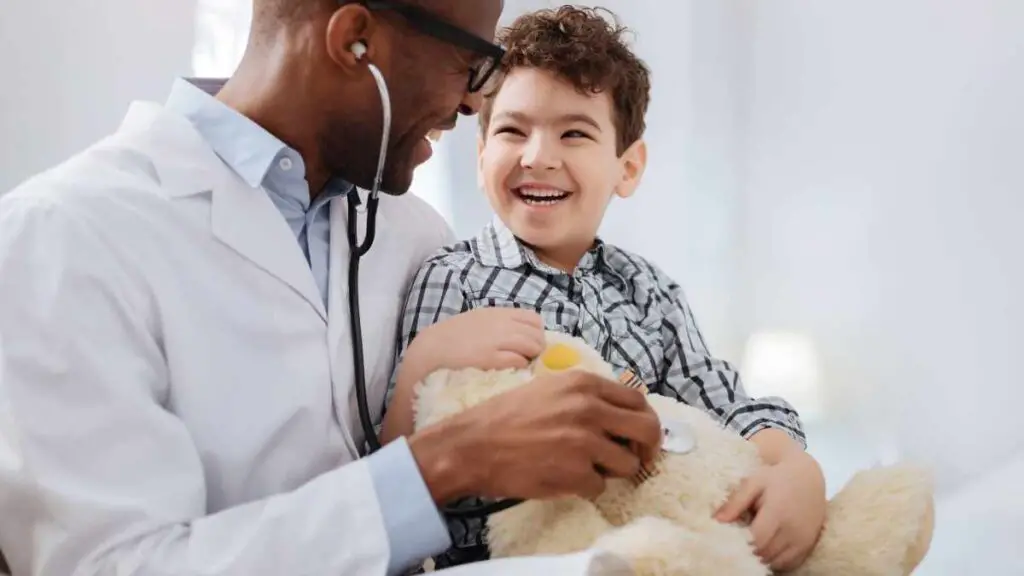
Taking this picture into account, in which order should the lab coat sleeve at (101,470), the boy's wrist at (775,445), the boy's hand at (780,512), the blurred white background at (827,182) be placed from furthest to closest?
the blurred white background at (827,182), the boy's wrist at (775,445), the boy's hand at (780,512), the lab coat sleeve at (101,470)

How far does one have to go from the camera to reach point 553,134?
1.38 meters

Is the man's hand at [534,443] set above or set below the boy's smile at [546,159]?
below

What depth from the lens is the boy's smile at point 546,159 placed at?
1.37m

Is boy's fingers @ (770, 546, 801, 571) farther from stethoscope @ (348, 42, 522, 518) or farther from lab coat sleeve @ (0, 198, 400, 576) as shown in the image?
lab coat sleeve @ (0, 198, 400, 576)

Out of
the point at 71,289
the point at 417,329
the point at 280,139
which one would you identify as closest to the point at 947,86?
the point at 417,329

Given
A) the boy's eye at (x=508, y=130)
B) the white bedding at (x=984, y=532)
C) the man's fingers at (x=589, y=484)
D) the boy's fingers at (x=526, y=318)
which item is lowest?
the white bedding at (x=984, y=532)

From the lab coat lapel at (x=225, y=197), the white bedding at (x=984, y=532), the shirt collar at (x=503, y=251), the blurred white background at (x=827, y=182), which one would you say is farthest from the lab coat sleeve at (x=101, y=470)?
the white bedding at (x=984, y=532)

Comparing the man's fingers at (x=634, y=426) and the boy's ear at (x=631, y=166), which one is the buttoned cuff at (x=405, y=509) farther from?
the boy's ear at (x=631, y=166)

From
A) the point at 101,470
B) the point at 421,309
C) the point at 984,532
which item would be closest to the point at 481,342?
the point at 421,309

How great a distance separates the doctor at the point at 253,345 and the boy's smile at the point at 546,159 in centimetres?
18

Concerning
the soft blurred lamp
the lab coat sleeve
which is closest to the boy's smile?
the lab coat sleeve

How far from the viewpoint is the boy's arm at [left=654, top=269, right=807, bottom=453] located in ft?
4.09

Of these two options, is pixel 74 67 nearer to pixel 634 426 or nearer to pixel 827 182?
pixel 634 426

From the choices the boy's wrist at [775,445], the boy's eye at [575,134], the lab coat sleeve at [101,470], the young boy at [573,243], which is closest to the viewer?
the lab coat sleeve at [101,470]
